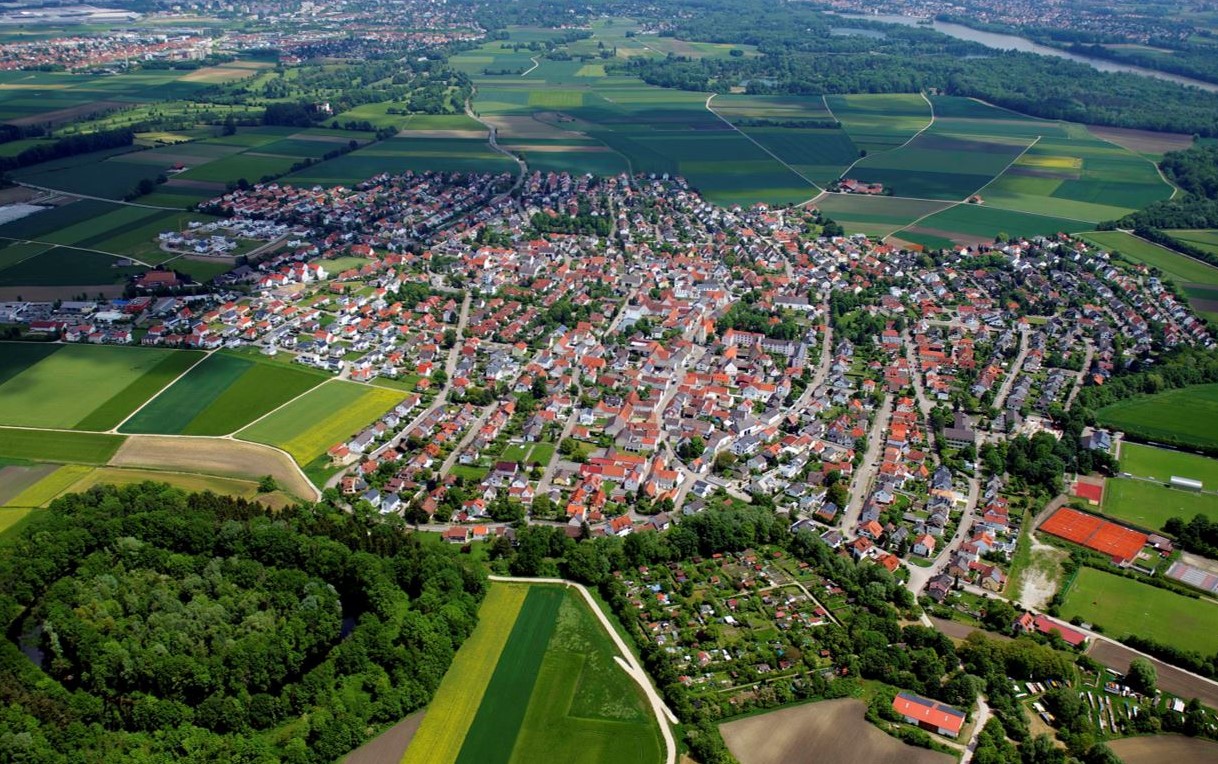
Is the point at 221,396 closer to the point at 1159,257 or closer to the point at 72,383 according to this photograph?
the point at 72,383

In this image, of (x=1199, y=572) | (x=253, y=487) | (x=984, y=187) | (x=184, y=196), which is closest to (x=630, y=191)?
(x=984, y=187)

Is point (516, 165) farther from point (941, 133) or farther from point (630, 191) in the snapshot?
point (941, 133)

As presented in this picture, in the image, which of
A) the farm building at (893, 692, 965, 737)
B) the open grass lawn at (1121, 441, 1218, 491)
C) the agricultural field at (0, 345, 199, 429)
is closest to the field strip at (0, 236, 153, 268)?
the agricultural field at (0, 345, 199, 429)

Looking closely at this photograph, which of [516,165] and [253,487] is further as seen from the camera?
[516,165]

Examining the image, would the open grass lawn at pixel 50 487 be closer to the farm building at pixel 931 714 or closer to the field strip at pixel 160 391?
the field strip at pixel 160 391

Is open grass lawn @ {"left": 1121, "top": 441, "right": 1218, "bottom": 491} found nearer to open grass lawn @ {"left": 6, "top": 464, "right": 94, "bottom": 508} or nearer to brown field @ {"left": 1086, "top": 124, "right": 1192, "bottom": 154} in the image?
open grass lawn @ {"left": 6, "top": 464, "right": 94, "bottom": 508}

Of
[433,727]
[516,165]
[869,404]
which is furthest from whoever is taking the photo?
[516,165]

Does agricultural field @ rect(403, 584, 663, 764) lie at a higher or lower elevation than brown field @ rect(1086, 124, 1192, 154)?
lower
